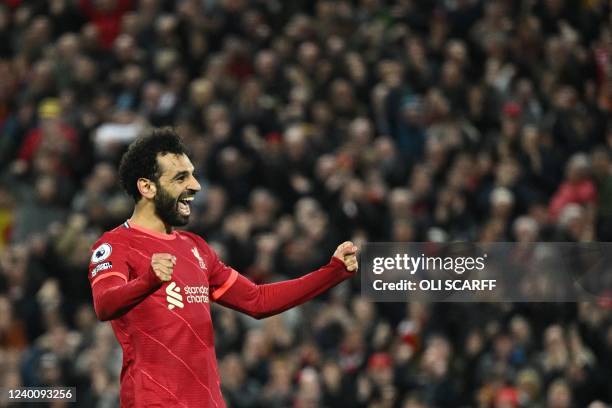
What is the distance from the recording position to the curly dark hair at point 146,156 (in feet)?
19.2

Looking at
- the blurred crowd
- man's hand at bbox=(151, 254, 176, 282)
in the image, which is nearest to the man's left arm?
man's hand at bbox=(151, 254, 176, 282)

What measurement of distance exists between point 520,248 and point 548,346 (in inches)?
98.3

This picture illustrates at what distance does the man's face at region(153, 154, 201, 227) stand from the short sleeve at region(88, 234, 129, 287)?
0.79 ft

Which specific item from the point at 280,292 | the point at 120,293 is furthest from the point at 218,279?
the point at 120,293

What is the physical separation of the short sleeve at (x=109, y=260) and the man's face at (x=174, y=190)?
24 cm

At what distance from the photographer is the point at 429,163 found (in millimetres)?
12648

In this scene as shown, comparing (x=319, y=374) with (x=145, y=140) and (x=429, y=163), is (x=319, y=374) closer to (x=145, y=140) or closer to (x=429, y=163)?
(x=429, y=163)

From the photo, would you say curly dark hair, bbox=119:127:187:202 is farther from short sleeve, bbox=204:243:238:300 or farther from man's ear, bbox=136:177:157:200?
short sleeve, bbox=204:243:238:300

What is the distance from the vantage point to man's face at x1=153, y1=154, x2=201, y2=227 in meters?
5.80

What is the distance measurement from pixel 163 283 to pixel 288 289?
2.46ft

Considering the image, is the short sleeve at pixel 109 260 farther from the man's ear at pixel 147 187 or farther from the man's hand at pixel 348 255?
A: the man's hand at pixel 348 255

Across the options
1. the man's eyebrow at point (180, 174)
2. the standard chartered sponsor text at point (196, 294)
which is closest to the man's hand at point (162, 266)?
the standard chartered sponsor text at point (196, 294)

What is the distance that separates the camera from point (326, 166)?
12750 mm

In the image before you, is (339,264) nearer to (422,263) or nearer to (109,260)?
(109,260)
